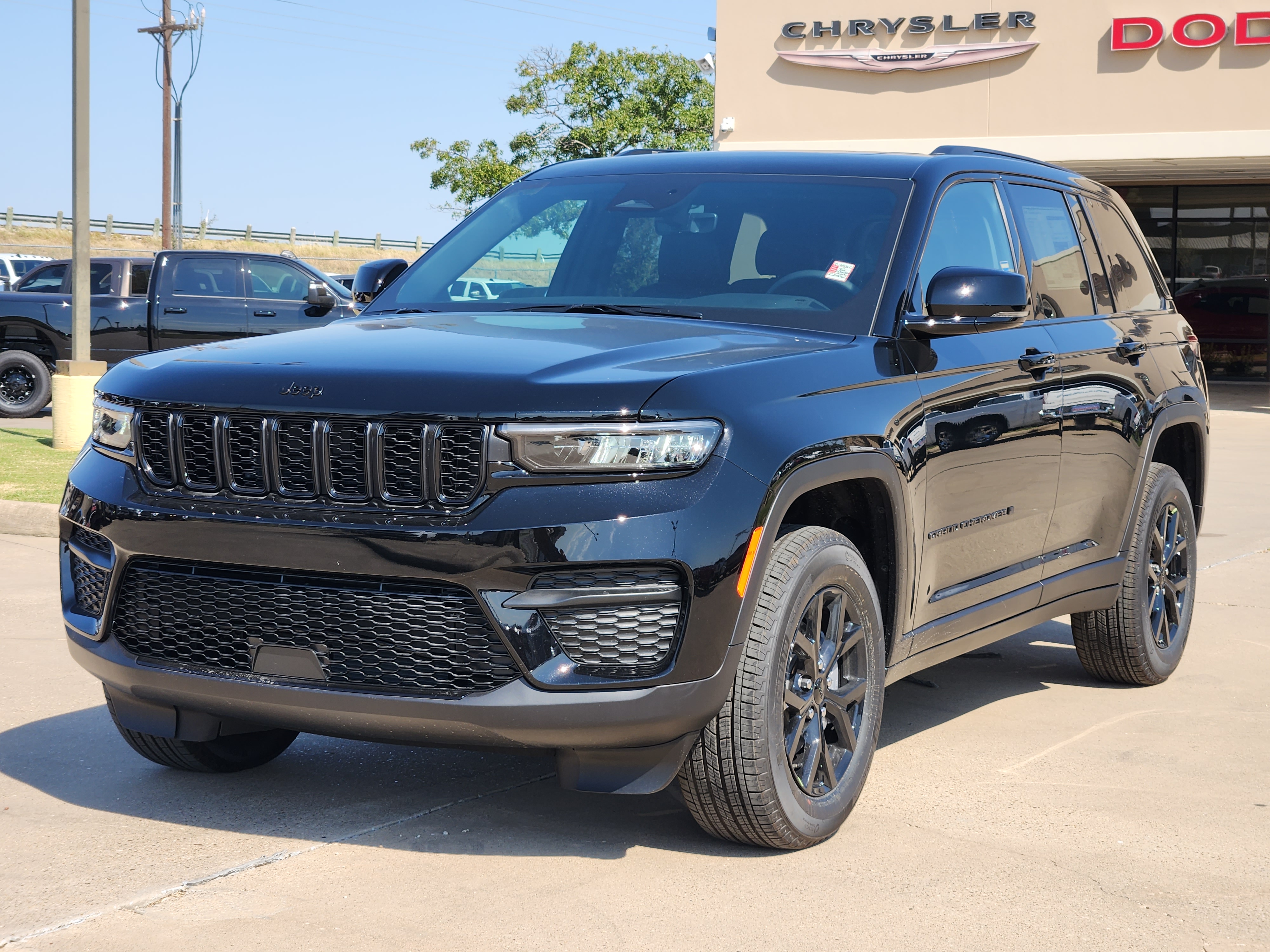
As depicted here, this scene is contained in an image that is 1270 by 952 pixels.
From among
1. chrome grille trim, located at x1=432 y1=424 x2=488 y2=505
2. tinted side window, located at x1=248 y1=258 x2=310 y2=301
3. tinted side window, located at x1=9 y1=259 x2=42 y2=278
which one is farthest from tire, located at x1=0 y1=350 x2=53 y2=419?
tinted side window, located at x1=9 y1=259 x2=42 y2=278

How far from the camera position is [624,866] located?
3828 millimetres

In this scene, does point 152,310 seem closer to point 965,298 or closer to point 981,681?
point 981,681

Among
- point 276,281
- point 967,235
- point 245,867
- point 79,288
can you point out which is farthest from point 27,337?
point 245,867

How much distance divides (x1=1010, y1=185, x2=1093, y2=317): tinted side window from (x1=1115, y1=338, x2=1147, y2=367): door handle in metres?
0.18

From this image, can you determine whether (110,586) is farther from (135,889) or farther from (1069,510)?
(1069,510)

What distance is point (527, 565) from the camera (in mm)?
3348

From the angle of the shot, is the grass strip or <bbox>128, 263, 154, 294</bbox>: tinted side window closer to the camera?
the grass strip

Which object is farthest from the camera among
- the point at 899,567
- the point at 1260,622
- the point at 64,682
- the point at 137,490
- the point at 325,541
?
the point at 1260,622

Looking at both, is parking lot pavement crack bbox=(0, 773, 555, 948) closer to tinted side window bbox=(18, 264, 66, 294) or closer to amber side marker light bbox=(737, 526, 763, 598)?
amber side marker light bbox=(737, 526, 763, 598)

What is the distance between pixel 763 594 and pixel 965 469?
1.15m

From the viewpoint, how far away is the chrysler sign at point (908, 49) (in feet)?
75.6

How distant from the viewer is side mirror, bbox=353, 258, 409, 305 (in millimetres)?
5285

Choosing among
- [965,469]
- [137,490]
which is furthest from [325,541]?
[965,469]

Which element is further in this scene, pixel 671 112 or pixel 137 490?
pixel 671 112
